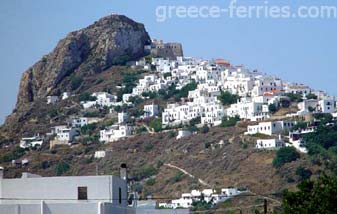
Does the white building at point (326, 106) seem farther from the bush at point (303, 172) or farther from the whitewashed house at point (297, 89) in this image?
the bush at point (303, 172)

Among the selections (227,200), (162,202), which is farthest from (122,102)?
(227,200)

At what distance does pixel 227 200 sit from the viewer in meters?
105

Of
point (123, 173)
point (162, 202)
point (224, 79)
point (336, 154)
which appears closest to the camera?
point (123, 173)

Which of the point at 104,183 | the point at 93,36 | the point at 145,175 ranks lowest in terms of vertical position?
the point at 104,183

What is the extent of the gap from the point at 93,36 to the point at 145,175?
48.7 meters

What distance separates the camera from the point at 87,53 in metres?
174

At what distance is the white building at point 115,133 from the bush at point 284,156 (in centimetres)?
3002

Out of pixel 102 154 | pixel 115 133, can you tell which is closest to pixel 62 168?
pixel 102 154

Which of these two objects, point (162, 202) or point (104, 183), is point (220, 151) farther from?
point (104, 183)

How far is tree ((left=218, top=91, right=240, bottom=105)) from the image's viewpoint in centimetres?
14700

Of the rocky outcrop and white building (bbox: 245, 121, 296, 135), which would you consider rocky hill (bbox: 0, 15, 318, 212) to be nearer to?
the rocky outcrop

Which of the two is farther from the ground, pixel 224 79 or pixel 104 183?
pixel 224 79

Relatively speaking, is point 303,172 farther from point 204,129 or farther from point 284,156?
point 204,129

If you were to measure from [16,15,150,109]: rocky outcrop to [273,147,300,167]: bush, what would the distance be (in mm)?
54841
